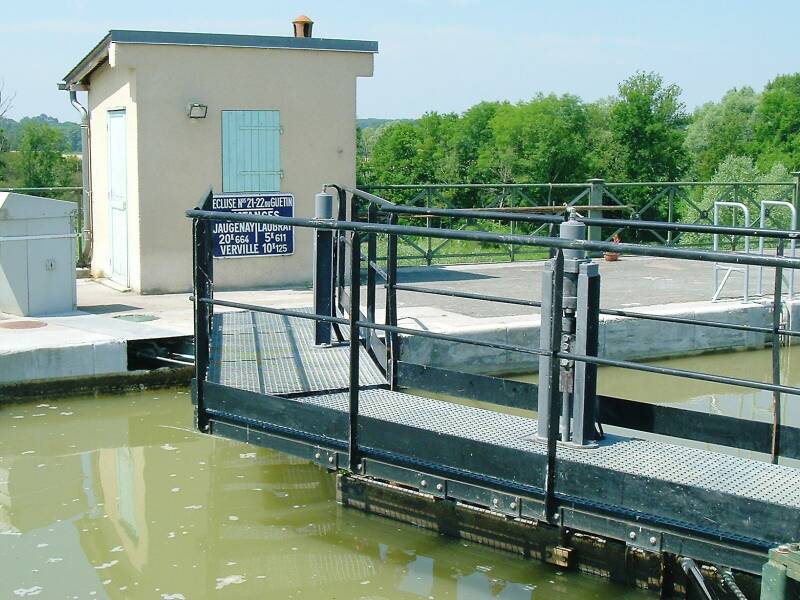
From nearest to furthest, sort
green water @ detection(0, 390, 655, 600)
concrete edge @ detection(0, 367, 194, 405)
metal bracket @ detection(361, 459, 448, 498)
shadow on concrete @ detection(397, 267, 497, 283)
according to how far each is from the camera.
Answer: metal bracket @ detection(361, 459, 448, 498) → green water @ detection(0, 390, 655, 600) → concrete edge @ detection(0, 367, 194, 405) → shadow on concrete @ detection(397, 267, 497, 283)

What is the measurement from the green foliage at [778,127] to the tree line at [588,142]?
6 centimetres

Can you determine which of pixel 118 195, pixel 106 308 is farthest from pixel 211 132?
pixel 106 308

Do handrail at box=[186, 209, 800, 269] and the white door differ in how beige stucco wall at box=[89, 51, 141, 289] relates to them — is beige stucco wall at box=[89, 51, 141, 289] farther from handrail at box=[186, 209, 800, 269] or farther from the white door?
handrail at box=[186, 209, 800, 269]

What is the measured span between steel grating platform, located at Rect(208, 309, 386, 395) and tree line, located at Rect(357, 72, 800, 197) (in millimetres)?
39458

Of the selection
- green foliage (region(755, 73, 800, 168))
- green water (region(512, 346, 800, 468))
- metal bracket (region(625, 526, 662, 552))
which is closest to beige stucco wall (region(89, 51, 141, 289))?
green water (region(512, 346, 800, 468))

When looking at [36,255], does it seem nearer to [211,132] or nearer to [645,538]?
[211,132]

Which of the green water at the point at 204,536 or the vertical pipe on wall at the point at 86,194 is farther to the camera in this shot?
the vertical pipe on wall at the point at 86,194

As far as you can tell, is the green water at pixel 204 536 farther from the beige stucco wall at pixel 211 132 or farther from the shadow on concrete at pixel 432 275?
the shadow on concrete at pixel 432 275

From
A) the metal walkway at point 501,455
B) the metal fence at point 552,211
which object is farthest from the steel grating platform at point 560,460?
the metal fence at point 552,211

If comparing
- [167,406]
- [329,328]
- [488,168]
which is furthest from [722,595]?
[488,168]

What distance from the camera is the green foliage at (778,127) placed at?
55.2m

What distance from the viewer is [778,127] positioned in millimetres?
60281

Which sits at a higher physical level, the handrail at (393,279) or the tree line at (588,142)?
the tree line at (588,142)

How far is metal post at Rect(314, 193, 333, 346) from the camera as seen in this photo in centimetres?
771
